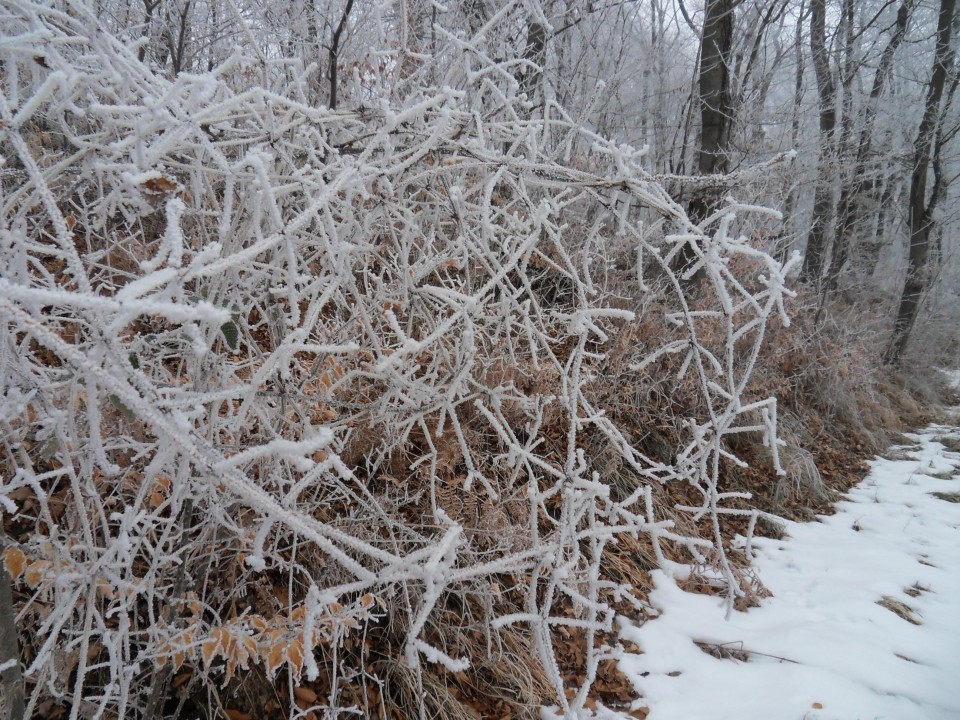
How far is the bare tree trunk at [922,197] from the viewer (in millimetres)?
8336

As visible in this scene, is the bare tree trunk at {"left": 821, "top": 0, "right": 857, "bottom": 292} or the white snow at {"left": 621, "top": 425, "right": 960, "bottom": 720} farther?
the bare tree trunk at {"left": 821, "top": 0, "right": 857, "bottom": 292}

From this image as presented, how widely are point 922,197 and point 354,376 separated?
35.5ft

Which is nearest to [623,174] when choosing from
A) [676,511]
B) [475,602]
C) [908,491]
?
[475,602]

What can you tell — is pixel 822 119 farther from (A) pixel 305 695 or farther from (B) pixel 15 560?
(B) pixel 15 560

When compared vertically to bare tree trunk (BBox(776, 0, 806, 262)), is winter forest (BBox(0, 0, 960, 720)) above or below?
below

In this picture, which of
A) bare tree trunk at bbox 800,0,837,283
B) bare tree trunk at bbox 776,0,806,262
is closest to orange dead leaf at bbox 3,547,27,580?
bare tree trunk at bbox 776,0,806,262

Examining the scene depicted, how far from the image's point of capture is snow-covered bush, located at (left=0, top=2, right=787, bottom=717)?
892 mm

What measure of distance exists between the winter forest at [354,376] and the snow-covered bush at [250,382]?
1 centimetres

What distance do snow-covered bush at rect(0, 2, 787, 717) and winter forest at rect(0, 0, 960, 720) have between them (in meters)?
0.01

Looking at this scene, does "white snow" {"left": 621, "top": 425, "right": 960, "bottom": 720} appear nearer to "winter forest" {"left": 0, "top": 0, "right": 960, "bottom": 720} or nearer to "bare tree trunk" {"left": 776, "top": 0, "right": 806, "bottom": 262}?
"winter forest" {"left": 0, "top": 0, "right": 960, "bottom": 720}

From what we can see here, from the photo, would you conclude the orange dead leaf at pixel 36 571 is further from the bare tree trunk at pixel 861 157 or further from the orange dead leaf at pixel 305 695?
the bare tree trunk at pixel 861 157

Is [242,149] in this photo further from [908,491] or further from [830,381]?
[830,381]

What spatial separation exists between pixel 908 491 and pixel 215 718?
565 cm

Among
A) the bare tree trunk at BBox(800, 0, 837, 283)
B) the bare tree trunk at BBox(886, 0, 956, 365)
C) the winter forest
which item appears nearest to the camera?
the winter forest
